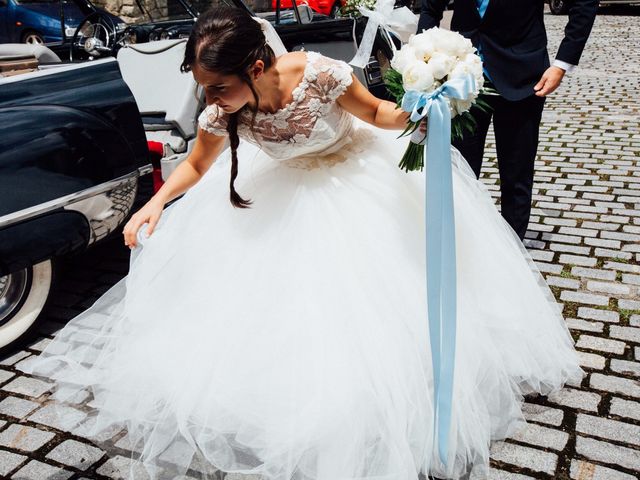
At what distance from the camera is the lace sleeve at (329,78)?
2.17 m

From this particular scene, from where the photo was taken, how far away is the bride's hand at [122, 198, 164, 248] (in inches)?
87.7

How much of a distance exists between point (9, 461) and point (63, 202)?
3.75 ft

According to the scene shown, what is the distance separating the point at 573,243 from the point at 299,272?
2413 mm

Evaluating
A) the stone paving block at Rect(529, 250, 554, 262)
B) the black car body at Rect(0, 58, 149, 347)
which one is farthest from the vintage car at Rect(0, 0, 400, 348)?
the stone paving block at Rect(529, 250, 554, 262)

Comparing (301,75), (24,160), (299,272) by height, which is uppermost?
(301,75)

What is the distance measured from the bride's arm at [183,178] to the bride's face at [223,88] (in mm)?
343

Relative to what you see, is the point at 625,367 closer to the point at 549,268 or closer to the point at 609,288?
the point at 609,288

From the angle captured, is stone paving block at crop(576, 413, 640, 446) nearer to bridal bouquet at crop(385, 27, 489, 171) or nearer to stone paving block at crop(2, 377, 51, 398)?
bridal bouquet at crop(385, 27, 489, 171)

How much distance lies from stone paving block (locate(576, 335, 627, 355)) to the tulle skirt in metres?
0.29

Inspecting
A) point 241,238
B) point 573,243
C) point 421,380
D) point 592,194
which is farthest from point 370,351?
point 592,194

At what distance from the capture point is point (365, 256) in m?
2.18

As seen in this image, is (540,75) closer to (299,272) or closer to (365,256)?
(365,256)

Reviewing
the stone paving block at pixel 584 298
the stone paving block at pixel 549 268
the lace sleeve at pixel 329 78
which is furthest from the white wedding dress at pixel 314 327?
the stone paving block at pixel 549 268

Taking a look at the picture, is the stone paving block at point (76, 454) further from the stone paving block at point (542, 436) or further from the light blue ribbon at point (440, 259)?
the stone paving block at point (542, 436)
